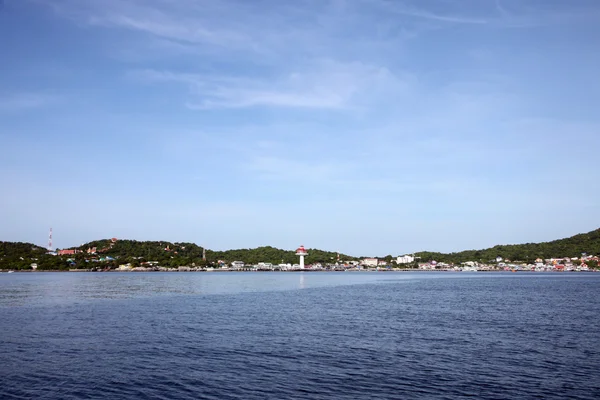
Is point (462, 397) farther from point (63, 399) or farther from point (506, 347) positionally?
point (63, 399)

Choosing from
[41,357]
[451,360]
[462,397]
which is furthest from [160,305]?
[462,397]

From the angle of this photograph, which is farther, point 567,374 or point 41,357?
point 41,357

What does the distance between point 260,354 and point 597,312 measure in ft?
154

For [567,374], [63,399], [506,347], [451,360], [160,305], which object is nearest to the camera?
[63,399]

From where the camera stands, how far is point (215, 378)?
26.3 m

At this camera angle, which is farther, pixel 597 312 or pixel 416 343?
pixel 597 312

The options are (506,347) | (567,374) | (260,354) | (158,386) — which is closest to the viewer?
(158,386)

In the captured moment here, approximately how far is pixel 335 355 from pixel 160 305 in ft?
139

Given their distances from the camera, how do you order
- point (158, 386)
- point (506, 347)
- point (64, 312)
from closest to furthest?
point (158, 386), point (506, 347), point (64, 312)

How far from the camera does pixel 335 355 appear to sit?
3195 centimetres

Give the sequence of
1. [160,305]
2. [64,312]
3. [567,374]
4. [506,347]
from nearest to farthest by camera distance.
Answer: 1. [567,374]
2. [506,347]
3. [64,312]
4. [160,305]

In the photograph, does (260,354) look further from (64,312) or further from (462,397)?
(64,312)

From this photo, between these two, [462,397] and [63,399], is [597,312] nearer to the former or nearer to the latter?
[462,397]

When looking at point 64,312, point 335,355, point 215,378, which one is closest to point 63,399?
point 215,378
